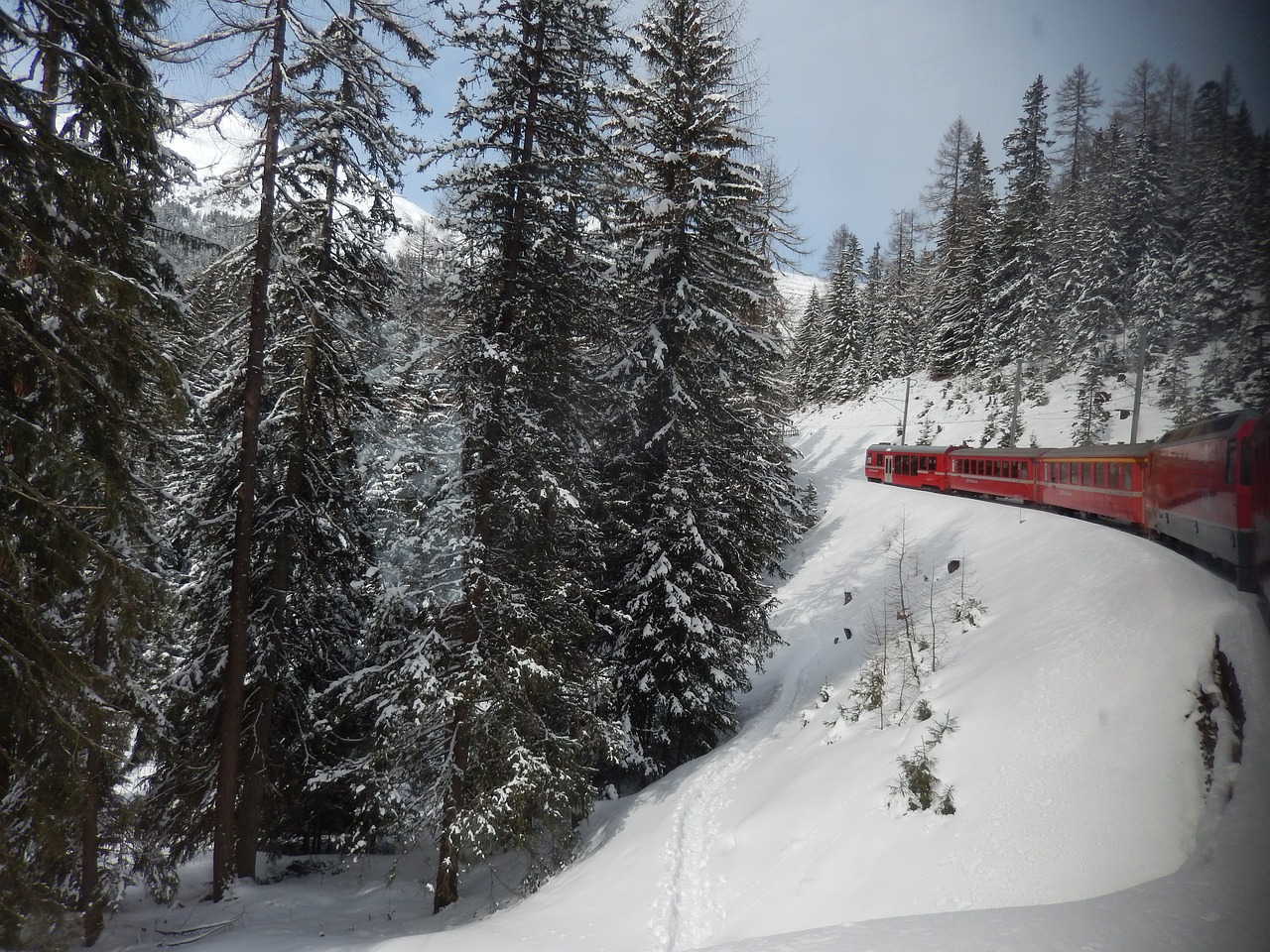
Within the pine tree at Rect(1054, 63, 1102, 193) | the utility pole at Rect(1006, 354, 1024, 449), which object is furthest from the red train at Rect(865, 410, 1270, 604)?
the utility pole at Rect(1006, 354, 1024, 449)

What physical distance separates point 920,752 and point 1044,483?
615 inches

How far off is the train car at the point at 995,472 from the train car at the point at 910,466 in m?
0.64

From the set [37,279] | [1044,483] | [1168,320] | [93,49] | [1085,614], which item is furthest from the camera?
[1044,483]

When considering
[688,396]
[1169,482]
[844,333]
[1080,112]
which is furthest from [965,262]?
[1080,112]

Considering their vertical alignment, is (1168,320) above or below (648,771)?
above

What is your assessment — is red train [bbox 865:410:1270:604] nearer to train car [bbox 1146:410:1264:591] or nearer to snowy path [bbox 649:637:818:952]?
train car [bbox 1146:410:1264:591]

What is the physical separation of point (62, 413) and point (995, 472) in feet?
85.1

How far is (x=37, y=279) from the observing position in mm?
5820

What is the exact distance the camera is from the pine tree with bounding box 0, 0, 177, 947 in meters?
4.10

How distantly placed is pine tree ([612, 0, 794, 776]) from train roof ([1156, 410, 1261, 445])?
7286 mm

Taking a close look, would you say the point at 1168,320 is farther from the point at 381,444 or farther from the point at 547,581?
the point at 381,444

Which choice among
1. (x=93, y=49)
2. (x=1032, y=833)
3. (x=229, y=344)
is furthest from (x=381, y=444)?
(x=1032, y=833)

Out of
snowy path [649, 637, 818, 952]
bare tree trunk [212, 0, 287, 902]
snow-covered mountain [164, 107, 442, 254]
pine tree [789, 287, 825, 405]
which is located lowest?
snowy path [649, 637, 818, 952]

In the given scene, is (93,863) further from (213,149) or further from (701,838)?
(213,149)
